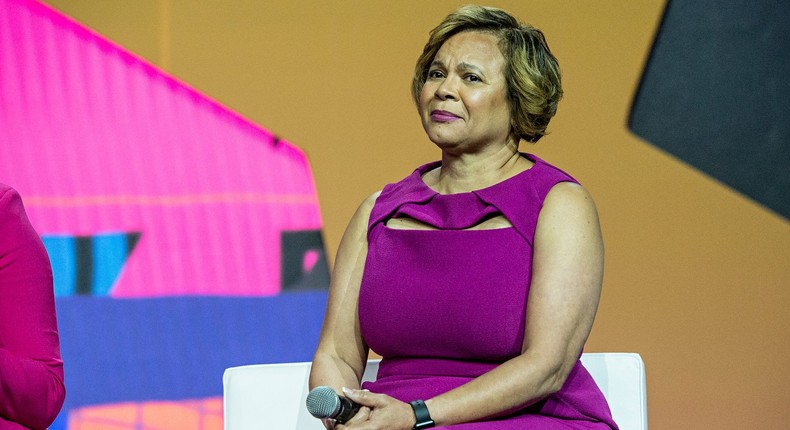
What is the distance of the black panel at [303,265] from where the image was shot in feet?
9.77

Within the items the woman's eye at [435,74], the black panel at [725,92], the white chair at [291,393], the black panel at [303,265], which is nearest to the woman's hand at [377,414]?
the white chair at [291,393]

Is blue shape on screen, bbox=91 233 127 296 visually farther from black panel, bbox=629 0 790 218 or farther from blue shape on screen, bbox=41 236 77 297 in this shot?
black panel, bbox=629 0 790 218

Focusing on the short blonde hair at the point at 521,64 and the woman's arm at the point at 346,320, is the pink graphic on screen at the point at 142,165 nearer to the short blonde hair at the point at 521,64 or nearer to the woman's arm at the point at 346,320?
the woman's arm at the point at 346,320

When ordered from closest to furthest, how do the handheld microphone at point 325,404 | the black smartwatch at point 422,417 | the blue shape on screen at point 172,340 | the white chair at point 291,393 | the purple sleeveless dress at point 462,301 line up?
the handheld microphone at point 325,404, the black smartwatch at point 422,417, the purple sleeveless dress at point 462,301, the white chair at point 291,393, the blue shape on screen at point 172,340

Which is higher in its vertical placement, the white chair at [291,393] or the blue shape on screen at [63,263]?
the white chair at [291,393]

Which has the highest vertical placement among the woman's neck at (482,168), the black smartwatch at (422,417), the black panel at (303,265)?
the woman's neck at (482,168)

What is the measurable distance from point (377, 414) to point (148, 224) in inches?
59.9

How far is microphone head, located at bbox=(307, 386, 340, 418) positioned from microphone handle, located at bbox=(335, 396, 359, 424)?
27 mm

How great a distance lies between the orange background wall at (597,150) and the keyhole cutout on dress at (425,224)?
101cm

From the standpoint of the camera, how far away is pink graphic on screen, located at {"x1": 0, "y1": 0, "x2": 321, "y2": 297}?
9.63 feet

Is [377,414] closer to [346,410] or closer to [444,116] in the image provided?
[346,410]

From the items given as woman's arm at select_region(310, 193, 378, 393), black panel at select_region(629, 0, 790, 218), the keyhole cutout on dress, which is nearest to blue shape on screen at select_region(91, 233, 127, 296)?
woman's arm at select_region(310, 193, 378, 393)

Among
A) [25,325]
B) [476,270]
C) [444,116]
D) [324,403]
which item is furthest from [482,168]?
[25,325]

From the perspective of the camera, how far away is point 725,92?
9.97ft
